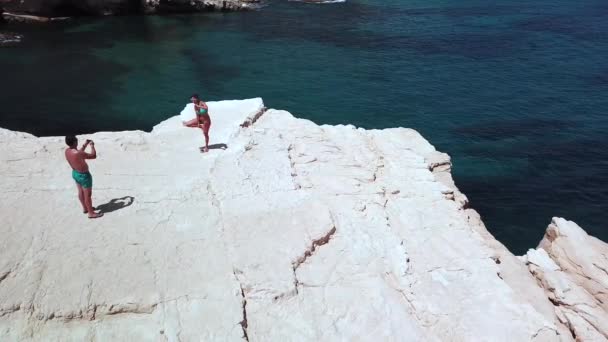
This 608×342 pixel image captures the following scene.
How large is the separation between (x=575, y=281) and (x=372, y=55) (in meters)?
27.3

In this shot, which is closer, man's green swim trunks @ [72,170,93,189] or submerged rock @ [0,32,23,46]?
man's green swim trunks @ [72,170,93,189]

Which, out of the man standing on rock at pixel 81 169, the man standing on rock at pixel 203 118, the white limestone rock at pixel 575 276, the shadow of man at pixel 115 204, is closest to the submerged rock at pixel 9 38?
the man standing on rock at pixel 203 118

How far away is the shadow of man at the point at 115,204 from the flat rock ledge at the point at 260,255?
0.05 metres

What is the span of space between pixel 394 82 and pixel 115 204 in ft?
82.0

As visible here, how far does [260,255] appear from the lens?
34.0 ft

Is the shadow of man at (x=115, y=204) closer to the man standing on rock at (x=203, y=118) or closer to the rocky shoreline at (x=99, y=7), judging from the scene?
the man standing on rock at (x=203, y=118)

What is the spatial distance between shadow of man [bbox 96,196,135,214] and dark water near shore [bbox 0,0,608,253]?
14462 mm

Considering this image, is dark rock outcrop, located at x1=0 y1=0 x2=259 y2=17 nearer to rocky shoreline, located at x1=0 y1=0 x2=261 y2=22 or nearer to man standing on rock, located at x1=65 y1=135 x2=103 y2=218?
rocky shoreline, located at x1=0 y1=0 x2=261 y2=22

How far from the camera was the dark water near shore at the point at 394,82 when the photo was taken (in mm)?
23359

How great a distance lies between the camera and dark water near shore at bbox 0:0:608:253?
23.4 metres

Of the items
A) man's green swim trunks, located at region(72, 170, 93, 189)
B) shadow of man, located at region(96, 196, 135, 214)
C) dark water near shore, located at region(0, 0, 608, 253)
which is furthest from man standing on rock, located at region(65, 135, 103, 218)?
dark water near shore, located at region(0, 0, 608, 253)

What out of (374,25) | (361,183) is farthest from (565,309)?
(374,25)

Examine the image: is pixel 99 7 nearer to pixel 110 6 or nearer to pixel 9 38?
pixel 110 6

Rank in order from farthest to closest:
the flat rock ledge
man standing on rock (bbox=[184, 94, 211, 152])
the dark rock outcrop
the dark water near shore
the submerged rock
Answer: the dark rock outcrop → the submerged rock → the dark water near shore → man standing on rock (bbox=[184, 94, 211, 152]) → the flat rock ledge
